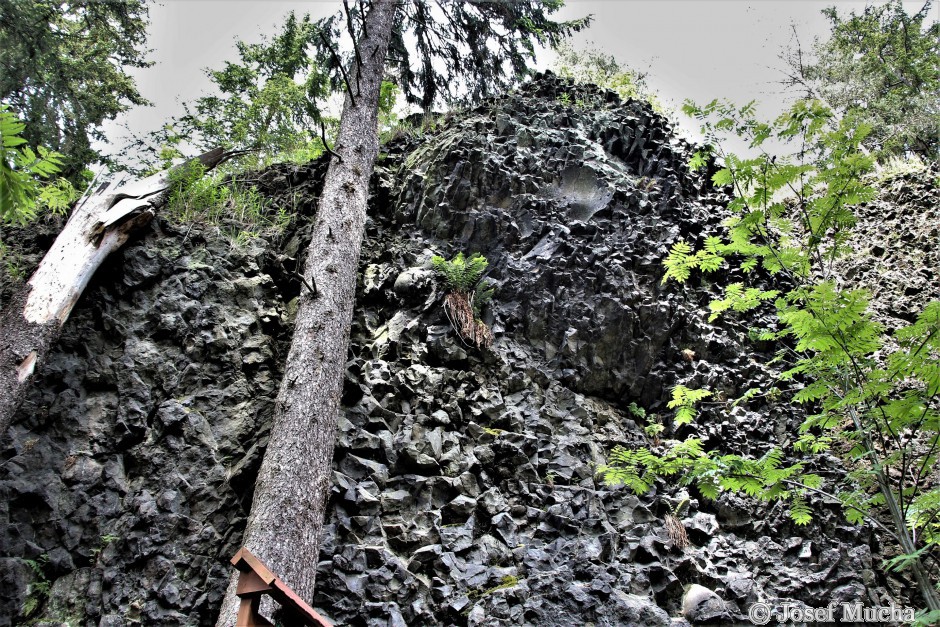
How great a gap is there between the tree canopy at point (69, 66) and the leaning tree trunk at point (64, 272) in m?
2.41

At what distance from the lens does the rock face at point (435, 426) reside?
444cm

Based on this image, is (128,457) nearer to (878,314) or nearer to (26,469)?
(26,469)

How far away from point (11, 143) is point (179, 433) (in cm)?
365

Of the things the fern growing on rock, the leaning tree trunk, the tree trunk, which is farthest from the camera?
Answer: the fern growing on rock

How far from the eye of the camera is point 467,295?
712 cm

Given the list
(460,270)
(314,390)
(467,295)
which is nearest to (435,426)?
(314,390)

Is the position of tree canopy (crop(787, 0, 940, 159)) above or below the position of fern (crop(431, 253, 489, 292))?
above

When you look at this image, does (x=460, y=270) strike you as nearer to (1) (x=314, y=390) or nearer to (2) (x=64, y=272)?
(1) (x=314, y=390)

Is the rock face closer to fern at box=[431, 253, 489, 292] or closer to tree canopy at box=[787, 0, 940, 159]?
fern at box=[431, 253, 489, 292]

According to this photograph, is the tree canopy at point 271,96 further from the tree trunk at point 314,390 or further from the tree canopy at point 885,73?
the tree canopy at point 885,73

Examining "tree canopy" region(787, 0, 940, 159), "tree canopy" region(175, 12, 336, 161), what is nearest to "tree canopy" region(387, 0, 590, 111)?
"tree canopy" region(175, 12, 336, 161)

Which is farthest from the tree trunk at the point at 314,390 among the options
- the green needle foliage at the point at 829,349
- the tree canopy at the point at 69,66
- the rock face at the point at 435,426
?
the tree canopy at the point at 69,66

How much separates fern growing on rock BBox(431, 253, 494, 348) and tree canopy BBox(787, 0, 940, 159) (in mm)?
10535

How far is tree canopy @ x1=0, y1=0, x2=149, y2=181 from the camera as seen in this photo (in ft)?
27.1
